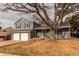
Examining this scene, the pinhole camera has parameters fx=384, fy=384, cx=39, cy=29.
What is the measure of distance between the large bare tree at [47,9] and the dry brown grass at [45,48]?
0.22 m

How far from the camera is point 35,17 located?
594 cm

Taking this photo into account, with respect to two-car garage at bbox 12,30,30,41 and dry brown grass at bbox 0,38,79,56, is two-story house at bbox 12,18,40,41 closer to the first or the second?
two-car garage at bbox 12,30,30,41

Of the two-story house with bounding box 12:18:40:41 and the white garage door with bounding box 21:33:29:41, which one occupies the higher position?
the two-story house with bounding box 12:18:40:41

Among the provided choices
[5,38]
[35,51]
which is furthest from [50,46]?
[5,38]

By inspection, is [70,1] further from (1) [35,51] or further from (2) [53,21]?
(1) [35,51]

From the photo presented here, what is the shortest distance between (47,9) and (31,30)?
0.41 meters

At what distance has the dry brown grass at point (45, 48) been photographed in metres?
5.86

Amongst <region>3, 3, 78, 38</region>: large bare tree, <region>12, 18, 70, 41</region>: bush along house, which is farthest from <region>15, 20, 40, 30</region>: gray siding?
<region>3, 3, 78, 38</region>: large bare tree

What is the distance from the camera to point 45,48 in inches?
232

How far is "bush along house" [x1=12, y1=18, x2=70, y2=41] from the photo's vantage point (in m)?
5.86

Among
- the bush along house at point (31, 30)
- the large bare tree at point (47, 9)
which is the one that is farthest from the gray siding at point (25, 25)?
the large bare tree at point (47, 9)

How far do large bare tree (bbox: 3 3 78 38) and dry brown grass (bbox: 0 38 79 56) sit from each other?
0.22 meters

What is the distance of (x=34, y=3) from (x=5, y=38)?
70 cm

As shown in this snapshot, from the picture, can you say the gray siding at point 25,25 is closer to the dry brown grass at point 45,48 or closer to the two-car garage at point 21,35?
the two-car garage at point 21,35
